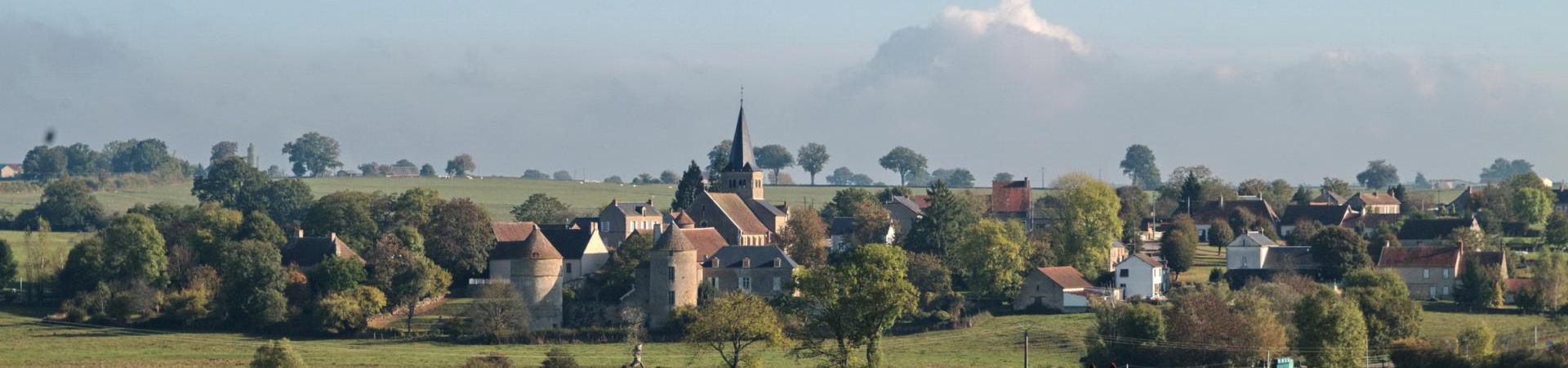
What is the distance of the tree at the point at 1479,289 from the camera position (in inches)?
3398

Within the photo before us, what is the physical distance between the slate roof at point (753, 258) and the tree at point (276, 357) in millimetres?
28229

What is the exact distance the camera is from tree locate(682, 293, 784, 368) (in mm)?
71625

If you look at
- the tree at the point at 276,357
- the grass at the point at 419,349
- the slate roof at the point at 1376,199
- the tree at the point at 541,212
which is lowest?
the grass at the point at 419,349

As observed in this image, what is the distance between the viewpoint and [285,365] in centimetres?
6294

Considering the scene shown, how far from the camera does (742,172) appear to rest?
121m

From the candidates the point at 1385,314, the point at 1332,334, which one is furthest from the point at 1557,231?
the point at 1332,334

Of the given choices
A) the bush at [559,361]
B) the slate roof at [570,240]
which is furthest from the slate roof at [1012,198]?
the bush at [559,361]

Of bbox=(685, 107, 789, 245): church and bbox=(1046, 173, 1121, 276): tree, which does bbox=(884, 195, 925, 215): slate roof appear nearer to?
bbox=(685, 107, 789, 245): church

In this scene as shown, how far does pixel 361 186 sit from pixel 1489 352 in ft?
391

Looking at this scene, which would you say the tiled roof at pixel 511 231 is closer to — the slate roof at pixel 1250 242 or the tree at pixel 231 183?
the tree at pixel 231 183

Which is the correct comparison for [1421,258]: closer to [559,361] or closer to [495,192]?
[559,361]

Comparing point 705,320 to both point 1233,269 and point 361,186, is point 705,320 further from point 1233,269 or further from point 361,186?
point 361,186

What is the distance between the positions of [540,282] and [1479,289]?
40404 millimetres

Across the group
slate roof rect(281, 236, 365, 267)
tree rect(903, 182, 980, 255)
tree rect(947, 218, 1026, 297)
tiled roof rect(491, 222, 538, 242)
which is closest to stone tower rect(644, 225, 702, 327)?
tiled roof rect(491, 222, 538, 242)
